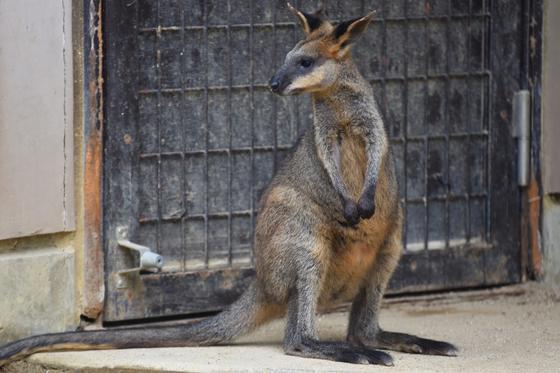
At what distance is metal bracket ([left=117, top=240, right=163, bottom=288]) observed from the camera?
263 inches

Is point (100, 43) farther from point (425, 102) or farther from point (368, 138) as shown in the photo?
point (425, 102)

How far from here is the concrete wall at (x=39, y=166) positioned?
6219mm

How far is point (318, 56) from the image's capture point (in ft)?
20.1

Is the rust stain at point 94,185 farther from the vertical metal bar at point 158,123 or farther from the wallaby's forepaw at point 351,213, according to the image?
the wallaby's forepaw at point 351,213

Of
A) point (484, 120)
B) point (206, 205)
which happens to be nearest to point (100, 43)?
point (206, 205)

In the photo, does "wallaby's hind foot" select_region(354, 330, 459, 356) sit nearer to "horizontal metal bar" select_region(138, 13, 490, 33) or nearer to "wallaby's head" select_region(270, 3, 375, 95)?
"wallaby's head" select_region(270, 3, 375, 95)

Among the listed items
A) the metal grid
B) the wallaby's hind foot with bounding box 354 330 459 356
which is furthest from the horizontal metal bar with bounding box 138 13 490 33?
the wallaby's hind foot with bounding box 354 330 459 356

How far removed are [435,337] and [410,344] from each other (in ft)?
1.44

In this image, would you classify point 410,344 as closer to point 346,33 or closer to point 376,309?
point 376,309

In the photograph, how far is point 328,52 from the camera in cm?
614

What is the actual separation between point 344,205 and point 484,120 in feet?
5.55

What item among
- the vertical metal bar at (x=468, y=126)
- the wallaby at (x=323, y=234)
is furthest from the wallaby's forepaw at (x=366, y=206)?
the vertical metal bar at (x=468, y=126)

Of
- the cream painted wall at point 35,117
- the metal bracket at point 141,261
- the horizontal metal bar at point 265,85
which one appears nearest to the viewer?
the cream painted wall at point 35,117

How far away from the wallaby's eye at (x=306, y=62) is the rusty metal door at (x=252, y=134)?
0.92 m
